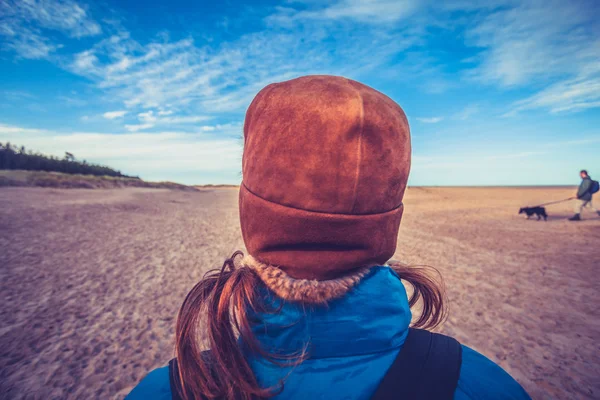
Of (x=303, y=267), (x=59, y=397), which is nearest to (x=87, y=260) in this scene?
(x=59, y=397)

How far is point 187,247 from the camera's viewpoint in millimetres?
7715

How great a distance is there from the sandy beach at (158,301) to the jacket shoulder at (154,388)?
2.05 metres

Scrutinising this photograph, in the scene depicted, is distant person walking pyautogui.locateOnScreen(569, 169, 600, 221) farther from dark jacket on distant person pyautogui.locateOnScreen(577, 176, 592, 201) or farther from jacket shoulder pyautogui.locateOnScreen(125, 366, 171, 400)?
jacket shoulder pyautogui.locateOnScreen(125, 366, 171, 400)

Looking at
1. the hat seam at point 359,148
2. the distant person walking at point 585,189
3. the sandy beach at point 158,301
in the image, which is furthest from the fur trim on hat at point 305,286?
the distant person walking at point 585,189

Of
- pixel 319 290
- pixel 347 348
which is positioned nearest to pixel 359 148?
pixel 319 290

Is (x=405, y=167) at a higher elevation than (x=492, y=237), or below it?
higher

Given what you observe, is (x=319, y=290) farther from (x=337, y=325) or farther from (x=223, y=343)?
(x=223, y=343)

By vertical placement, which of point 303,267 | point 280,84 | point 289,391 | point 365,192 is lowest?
point 289,391

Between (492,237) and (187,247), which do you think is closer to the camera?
(187,247)

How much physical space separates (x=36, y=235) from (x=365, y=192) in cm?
981

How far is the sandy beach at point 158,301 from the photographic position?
268 cm

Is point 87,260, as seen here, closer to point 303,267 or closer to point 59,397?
point 59,397

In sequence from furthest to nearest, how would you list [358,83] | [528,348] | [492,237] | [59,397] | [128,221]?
[128,221] → [492,237] → [528,348] → [59,397] → [358,83]

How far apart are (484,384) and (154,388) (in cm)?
106
